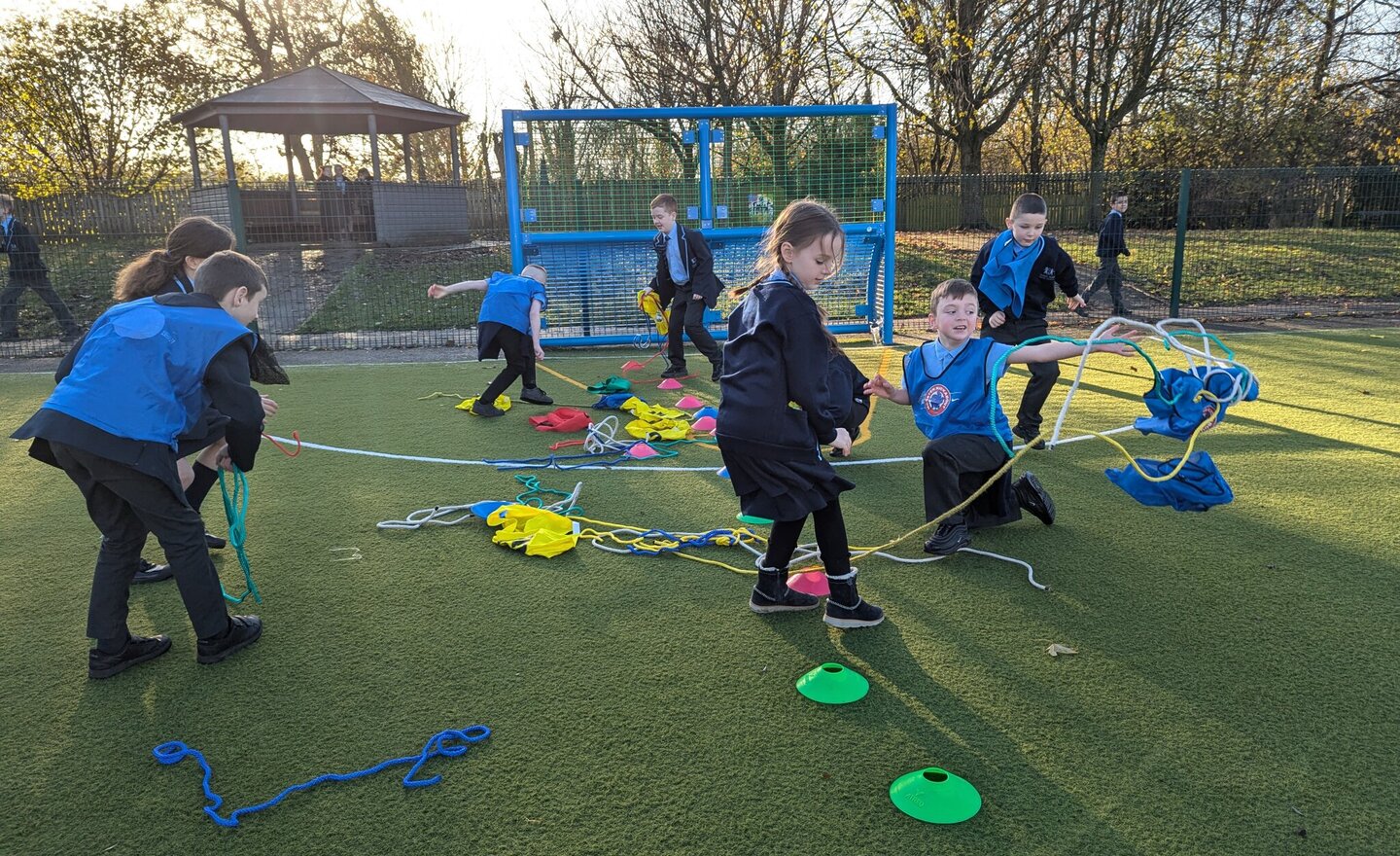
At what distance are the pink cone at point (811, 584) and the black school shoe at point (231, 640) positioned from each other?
2.17m

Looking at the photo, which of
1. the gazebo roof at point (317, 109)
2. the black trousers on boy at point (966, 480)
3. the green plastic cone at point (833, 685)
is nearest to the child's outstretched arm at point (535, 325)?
the black trousers on boy at point (966, 480)

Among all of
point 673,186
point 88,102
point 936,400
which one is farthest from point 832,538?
point 88,102

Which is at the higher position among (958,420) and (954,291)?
(954,291)

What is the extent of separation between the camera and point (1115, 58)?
74.8 ft

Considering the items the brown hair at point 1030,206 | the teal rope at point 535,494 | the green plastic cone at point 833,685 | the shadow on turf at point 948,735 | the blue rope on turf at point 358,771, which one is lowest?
the shadow on turf at point 948,735

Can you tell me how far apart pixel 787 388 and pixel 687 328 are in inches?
230

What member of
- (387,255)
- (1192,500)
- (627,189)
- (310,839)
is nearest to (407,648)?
(310,839)

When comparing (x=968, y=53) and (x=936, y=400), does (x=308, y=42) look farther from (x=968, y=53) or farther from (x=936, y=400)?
(x=936, y=400)

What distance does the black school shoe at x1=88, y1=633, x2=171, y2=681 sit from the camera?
317 centimetres

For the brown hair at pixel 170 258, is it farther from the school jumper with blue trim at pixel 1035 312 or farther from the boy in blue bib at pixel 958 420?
the school jumper with blue trim at pixel 1035 312

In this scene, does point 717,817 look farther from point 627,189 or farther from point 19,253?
point 19,253

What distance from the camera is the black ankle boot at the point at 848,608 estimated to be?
3.46 m

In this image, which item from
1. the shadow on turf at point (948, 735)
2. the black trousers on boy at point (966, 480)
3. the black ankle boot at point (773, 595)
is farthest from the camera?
the black trousers on boy at point (966, 480)

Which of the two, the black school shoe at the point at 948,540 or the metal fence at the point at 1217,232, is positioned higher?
the metal fence at the point at 1217,232
